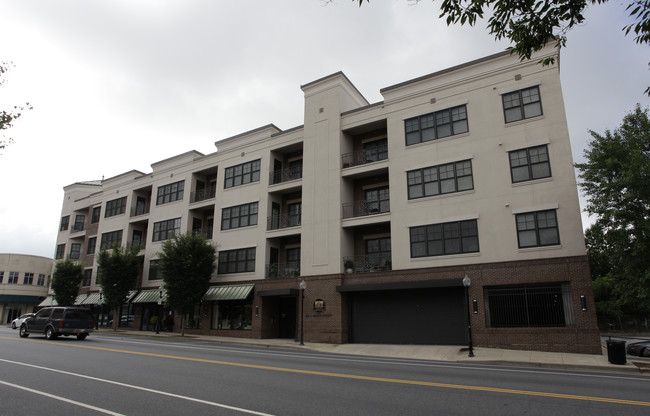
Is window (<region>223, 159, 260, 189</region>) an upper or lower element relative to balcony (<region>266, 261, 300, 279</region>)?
Result: upper

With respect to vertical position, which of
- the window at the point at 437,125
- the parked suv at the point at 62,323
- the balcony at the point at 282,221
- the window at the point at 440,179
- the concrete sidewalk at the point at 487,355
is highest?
the window at the point at 437,125

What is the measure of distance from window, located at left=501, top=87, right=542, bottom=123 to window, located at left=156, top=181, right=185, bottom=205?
26.3 m

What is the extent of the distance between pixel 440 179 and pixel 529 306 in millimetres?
7962

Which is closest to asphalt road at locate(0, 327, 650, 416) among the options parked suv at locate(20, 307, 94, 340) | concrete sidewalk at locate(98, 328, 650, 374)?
concrete sidewalk at locate(98, 328, 650, 374)

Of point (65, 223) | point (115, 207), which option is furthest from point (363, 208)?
point (65, 223)

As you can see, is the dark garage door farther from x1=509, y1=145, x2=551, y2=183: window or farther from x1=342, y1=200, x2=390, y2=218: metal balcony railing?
x1=509, y1=145, x2=551, y2=183: window

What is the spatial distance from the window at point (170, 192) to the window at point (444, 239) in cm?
2188

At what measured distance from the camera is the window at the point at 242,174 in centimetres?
3238

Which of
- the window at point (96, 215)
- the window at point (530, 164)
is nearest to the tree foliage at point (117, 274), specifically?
the window at point (96, 215)

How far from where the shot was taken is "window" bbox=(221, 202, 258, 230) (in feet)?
104

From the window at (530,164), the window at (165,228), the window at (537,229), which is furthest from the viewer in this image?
the window at (165,228)

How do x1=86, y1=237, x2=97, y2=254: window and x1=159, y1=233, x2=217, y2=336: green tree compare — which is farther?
x1=86, y1=237, x2=97, y2=254: window

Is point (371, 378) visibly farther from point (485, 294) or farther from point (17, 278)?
point (17, 278)

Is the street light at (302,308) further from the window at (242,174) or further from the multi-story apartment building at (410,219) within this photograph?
the window at (242,174)
